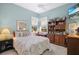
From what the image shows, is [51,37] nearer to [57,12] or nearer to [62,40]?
[62,40]

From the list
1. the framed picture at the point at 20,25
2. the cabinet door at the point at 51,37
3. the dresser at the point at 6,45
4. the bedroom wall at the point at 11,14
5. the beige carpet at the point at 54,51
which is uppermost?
the bedroom wall at the point at 11,14

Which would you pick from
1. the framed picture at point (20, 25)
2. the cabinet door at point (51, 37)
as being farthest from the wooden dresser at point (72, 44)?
the framed picture at point (20, 25)

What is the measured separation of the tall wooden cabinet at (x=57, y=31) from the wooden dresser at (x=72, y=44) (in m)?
0.10

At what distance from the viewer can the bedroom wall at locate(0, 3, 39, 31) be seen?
1.65m

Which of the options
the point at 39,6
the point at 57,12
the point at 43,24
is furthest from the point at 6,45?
the point at 57,12

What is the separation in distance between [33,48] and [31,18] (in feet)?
1.76

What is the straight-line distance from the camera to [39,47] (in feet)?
5.42

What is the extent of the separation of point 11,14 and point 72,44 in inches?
47.7

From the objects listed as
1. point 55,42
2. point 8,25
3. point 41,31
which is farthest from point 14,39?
point 55,42

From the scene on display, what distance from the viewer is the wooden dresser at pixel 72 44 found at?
1672 millimetres

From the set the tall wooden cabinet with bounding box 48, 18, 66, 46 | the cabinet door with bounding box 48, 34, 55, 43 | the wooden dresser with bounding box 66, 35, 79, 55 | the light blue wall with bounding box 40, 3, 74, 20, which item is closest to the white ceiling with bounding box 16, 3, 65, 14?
the light blue wall with bounding box 40, 3, 74, 20

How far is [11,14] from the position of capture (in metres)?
1.67

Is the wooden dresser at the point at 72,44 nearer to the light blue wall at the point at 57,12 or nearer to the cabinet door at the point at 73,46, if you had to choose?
the cabinet door at the point at 73,46

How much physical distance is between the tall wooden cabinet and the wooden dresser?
104 mm
